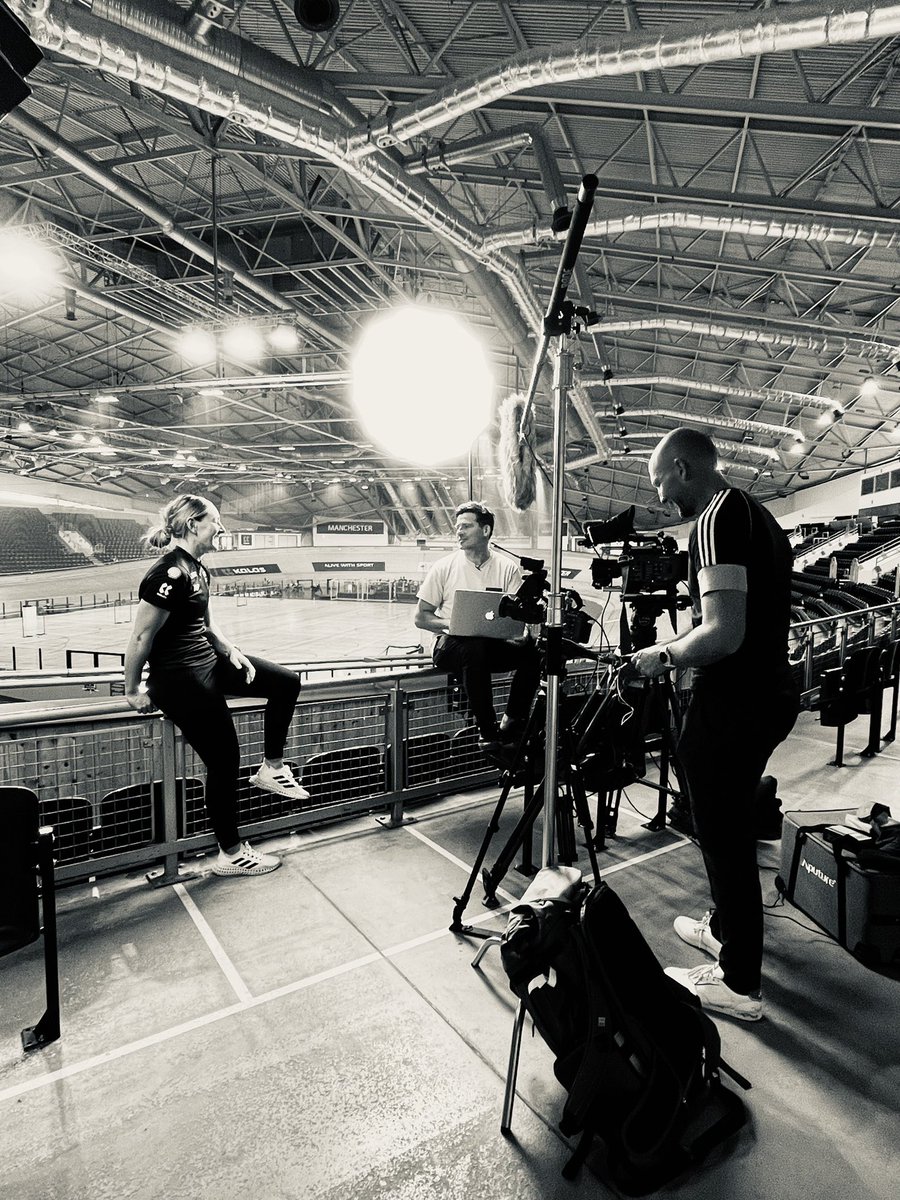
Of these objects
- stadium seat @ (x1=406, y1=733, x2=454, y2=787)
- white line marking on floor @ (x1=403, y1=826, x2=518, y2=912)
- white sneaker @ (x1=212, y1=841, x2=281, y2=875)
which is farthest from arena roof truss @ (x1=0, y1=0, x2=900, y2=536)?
white sneaker @ (x1=212, y1=841, x2=281, y2=875)

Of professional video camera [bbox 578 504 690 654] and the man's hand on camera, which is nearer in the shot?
the man's hand on camera

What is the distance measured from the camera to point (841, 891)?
2336 mm

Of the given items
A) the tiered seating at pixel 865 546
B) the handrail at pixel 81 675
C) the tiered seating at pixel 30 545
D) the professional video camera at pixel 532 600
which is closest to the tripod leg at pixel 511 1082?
the professional video camera at pixel 532 600

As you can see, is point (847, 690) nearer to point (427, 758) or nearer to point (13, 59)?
point (427, 758)

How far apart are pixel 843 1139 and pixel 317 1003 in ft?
4.93

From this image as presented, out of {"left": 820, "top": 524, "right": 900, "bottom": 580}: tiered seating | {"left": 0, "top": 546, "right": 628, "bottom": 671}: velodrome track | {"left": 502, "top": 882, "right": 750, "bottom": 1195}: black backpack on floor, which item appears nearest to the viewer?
{"left": 502, "top": 882, "right": 750, "bottom": 1195}: black backpack on floor

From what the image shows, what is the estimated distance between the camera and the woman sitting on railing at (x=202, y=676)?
2650mm

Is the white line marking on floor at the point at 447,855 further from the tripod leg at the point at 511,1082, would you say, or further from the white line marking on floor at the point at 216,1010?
the tripod leg at the point at 511,1082

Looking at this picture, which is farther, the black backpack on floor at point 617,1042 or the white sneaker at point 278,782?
the white sneaker at point 278,782

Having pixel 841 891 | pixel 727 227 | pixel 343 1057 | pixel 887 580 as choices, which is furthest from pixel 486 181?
pixel 887 580

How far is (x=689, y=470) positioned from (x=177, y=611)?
2111 mm

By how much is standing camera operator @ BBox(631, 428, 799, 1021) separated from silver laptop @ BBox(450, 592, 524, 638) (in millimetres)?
1106

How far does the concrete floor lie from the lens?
146 centimetres

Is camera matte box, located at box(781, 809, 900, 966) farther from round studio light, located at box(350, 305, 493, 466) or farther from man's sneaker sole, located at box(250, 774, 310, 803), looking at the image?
round studio light, located at box(350, 305, 493, 466)
